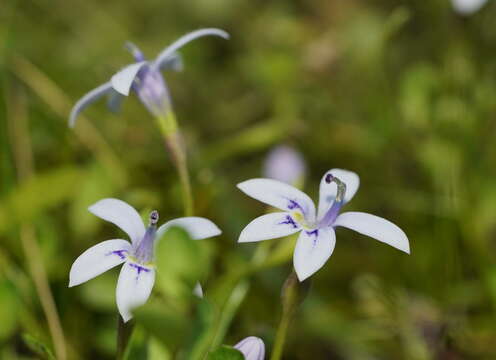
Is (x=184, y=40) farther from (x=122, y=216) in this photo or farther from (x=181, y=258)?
(x=181, y=258)

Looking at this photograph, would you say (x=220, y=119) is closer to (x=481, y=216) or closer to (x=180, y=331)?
(x=481, y=216)

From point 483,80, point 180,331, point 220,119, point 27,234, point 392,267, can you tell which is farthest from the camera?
point 220,119

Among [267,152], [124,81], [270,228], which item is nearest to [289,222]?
[270,228]

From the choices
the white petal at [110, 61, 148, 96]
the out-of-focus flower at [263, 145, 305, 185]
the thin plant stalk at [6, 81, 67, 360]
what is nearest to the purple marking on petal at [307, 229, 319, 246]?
the white petal at [110, 61, 148, 96]

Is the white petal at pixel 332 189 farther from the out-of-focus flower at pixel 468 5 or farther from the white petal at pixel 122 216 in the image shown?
the out-of-focus flower at pixel 468 5

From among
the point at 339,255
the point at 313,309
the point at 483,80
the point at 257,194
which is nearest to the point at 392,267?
the point at 339,255

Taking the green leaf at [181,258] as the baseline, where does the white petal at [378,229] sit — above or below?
above

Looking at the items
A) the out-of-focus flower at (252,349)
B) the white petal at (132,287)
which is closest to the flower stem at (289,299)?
the out-of-focus flower at (252,349)
